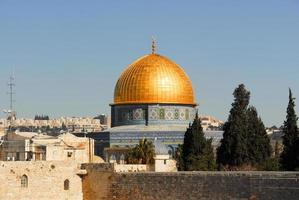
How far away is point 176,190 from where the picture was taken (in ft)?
78.6

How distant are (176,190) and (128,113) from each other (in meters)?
24.6

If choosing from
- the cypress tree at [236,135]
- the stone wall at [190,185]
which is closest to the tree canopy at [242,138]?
the cypress tree at [236,135]

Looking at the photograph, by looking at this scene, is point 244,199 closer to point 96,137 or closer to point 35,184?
point 35,184

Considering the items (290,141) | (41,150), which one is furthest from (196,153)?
(41,150)

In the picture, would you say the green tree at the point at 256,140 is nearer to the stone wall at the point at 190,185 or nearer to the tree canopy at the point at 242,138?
the tree canopy at the point at 242,138

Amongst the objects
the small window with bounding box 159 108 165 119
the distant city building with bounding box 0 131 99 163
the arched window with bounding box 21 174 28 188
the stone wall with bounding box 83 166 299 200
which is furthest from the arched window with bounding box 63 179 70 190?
the small window with bounding box 159 108 165 119

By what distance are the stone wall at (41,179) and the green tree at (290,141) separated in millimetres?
6975

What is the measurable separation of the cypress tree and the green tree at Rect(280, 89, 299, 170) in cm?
177

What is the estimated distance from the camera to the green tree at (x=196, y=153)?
31.3 m

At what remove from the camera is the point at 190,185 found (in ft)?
77.7

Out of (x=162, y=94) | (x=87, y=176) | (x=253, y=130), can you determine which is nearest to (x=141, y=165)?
(x=253, y=130)

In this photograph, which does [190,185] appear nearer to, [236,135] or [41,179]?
[41,179]

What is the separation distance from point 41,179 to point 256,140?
9.38 m

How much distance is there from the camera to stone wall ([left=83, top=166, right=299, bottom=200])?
72.5ft
